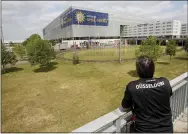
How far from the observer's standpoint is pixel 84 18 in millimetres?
66625

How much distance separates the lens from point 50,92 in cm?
1333

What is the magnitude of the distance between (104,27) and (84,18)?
1327cm

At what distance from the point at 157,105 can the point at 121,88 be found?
11.6 m

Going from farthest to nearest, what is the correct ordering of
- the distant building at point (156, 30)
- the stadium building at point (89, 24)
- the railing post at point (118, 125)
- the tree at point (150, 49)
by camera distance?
the distant building at point (156, 30) → the stadium building at point (89, 24) → the tree at point (150, 49) → the railing post at point (118, 125)

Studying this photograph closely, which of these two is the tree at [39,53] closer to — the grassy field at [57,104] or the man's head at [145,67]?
the grassy field at [57,104]

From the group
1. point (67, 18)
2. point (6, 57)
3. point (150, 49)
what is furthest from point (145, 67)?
point (67, 18)

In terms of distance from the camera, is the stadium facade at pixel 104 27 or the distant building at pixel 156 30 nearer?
the stadium facade at pixel 104 27

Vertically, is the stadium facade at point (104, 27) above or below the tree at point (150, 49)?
above

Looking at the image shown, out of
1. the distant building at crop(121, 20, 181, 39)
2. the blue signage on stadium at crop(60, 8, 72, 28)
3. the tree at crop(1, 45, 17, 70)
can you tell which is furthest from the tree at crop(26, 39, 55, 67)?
the distant building at crop(121, 20, 181, 39)

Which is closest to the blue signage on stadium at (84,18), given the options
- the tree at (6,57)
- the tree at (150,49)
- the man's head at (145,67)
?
the tree at (6,57)

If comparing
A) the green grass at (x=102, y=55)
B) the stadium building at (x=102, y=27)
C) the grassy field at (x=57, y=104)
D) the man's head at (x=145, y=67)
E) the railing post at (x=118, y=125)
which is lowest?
the grassy field at (x=57, y=104)

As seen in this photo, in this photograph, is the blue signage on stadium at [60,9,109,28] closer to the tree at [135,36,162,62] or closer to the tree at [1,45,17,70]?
the tree at [1,45,17,70]

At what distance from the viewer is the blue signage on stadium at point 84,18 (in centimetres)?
6316

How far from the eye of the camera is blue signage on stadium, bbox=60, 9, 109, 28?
63162mm
